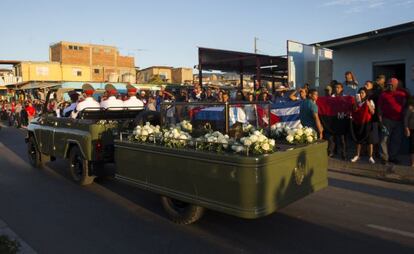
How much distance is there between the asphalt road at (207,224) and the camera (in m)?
4.72

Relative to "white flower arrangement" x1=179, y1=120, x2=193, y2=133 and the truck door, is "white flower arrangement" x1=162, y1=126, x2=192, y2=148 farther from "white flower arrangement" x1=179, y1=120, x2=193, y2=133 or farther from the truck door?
the truck door

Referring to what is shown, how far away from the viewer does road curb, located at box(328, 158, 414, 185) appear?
8034 millimetres

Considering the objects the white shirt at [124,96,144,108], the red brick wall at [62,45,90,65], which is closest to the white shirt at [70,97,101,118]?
the white shirt at [124,96,144,108]

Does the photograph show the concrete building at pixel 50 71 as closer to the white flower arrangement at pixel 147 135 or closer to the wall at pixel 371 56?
the wall at pixel 371 56

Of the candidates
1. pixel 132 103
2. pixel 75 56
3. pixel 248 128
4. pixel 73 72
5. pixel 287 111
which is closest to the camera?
pixel 248 128

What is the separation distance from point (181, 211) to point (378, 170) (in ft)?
16.2

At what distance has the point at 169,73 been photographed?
2704 inches

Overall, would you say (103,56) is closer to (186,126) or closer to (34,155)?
(34,155)

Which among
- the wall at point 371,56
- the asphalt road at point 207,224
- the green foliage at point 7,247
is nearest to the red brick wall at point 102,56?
the wall at point 371,56

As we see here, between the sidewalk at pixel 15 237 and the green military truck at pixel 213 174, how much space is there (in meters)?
1.59

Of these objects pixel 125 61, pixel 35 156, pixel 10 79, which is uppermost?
pixel 125 61

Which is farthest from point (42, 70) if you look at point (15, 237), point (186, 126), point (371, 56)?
point (15, 237)

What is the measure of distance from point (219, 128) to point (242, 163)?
144 cm

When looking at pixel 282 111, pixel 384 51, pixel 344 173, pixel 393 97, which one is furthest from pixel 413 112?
pixel 384 51
